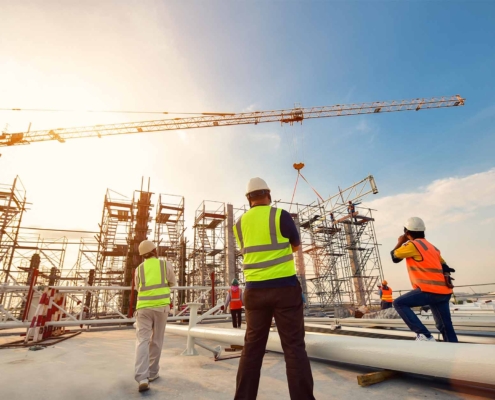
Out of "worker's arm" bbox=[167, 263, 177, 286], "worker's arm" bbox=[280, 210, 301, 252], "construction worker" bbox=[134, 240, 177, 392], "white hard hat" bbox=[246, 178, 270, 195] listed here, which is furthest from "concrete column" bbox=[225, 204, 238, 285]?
"worker's arm" bbox=[280, 210, 301, 252]

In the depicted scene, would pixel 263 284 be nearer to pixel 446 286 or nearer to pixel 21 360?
pixel 446 286

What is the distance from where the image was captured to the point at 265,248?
7.25 feet

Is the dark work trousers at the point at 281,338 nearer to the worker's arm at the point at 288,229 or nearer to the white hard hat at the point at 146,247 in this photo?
the worker's arm at the point at 288,229

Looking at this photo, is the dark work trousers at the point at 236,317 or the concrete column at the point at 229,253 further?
the concrete column at the point at 229,253

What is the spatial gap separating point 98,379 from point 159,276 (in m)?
1.30

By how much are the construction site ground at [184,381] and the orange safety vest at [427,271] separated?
931 mm

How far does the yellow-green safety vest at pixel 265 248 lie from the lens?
2146 mm

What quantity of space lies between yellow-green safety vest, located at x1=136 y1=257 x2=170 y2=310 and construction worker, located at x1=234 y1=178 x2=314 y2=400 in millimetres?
1748

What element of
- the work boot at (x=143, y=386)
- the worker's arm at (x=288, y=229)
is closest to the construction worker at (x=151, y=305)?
the work boot at (x=143, y=386)

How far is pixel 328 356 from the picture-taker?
282 centimetres

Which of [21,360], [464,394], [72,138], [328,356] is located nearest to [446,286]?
[464,394]

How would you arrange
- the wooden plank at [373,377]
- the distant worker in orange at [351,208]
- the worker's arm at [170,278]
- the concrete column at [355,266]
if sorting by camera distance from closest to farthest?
the wooden plank at [373,377], the worker's arm at [170,278], the concrete column at [355,266], the distant worker in orange at [351,208]

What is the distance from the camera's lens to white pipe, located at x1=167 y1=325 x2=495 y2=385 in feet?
6.49

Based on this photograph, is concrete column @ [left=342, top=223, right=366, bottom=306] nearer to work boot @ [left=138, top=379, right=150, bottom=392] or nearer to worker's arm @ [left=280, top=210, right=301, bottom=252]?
work boot @ [left=138, top=379, right=150, bottom=392]
